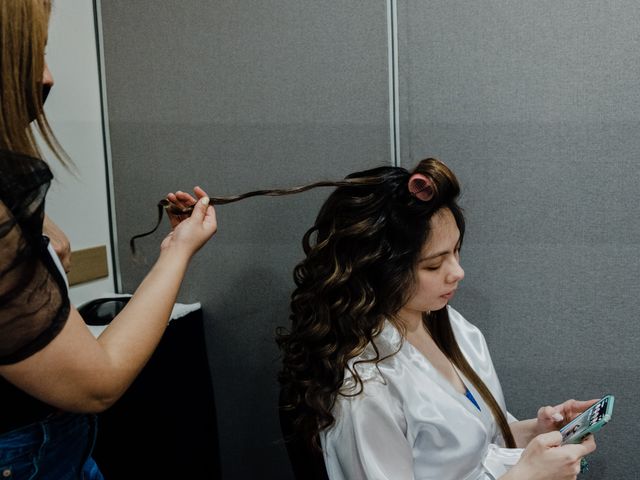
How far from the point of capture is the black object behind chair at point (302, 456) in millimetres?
1318

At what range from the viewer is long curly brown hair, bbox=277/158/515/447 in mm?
1343

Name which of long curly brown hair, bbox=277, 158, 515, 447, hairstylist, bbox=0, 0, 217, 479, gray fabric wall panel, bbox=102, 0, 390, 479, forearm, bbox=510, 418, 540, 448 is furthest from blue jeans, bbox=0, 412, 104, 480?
forearm, bbox=510, 418, 540, 448

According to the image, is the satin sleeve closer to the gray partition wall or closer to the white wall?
the gray partition wall

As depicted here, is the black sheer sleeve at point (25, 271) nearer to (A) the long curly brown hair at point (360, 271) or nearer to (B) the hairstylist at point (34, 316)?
(B) the hairstylist at point (34, 316)

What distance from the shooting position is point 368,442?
1.25 meters

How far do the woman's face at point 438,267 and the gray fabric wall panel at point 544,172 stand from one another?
1.21 ft

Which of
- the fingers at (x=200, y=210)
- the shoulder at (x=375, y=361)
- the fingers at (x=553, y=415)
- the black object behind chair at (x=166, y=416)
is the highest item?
the fingers at (x=200, y=210)

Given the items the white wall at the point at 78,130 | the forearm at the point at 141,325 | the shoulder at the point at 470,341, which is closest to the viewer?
the forearm at the point at 141,325

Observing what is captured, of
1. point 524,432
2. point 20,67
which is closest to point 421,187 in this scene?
point 524,432

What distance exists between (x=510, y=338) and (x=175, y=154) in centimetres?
110

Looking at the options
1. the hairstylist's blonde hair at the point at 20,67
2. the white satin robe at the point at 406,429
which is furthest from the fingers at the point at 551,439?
the hairstylist's blonde hair at the point at 20,67

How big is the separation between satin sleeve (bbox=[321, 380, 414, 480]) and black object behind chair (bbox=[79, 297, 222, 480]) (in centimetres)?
67

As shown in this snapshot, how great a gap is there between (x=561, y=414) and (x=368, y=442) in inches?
20.3

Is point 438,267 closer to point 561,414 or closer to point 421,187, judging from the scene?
point 421,187
